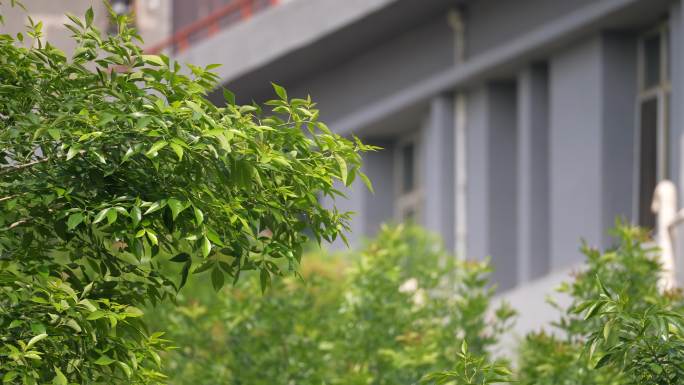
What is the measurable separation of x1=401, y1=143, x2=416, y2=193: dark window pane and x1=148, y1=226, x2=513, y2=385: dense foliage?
1321cm

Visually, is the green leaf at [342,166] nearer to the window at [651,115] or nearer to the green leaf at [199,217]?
the green leaf at [199,217]

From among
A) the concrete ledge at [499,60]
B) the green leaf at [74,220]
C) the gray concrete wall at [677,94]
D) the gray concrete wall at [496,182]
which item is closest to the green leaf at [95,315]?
the green leaf at [74,220]

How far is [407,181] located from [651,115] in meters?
8.76

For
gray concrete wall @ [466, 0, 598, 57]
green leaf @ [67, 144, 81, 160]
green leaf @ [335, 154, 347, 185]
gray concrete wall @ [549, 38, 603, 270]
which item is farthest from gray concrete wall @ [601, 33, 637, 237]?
green leaf @ [67, 144, 81, 160]

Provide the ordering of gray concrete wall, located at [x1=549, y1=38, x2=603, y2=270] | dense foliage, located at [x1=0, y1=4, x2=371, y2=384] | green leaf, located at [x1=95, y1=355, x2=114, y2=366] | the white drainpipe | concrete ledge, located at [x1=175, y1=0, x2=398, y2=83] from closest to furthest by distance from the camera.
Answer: dense foliage, located at [x1=0, y1=4, x2=371, y2=384] → green leaf, located at [x1=95, y1=355, x2=114, y2=366] → the white drainpipe → gray concrete wall, located at [x1=549, y1=38, x2=603, y2=270] → concrete ledge, located at [x1=175, y1=0, x2=398, y2=83]

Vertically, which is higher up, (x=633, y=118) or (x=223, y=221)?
(x=633, y=118)

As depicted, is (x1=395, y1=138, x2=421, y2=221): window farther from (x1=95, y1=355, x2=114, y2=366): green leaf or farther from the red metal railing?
(x1=95, y1=355, x2=114, y2=366): green leaf

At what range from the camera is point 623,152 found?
76.3 ft

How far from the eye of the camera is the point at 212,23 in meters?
33.9

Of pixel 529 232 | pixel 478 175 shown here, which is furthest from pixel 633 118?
pixel 478 175

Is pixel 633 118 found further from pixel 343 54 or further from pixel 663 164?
pixel 343 54

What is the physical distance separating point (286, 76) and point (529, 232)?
7598mm

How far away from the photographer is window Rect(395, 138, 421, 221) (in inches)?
1214

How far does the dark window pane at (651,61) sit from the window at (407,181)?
26.8 ft
